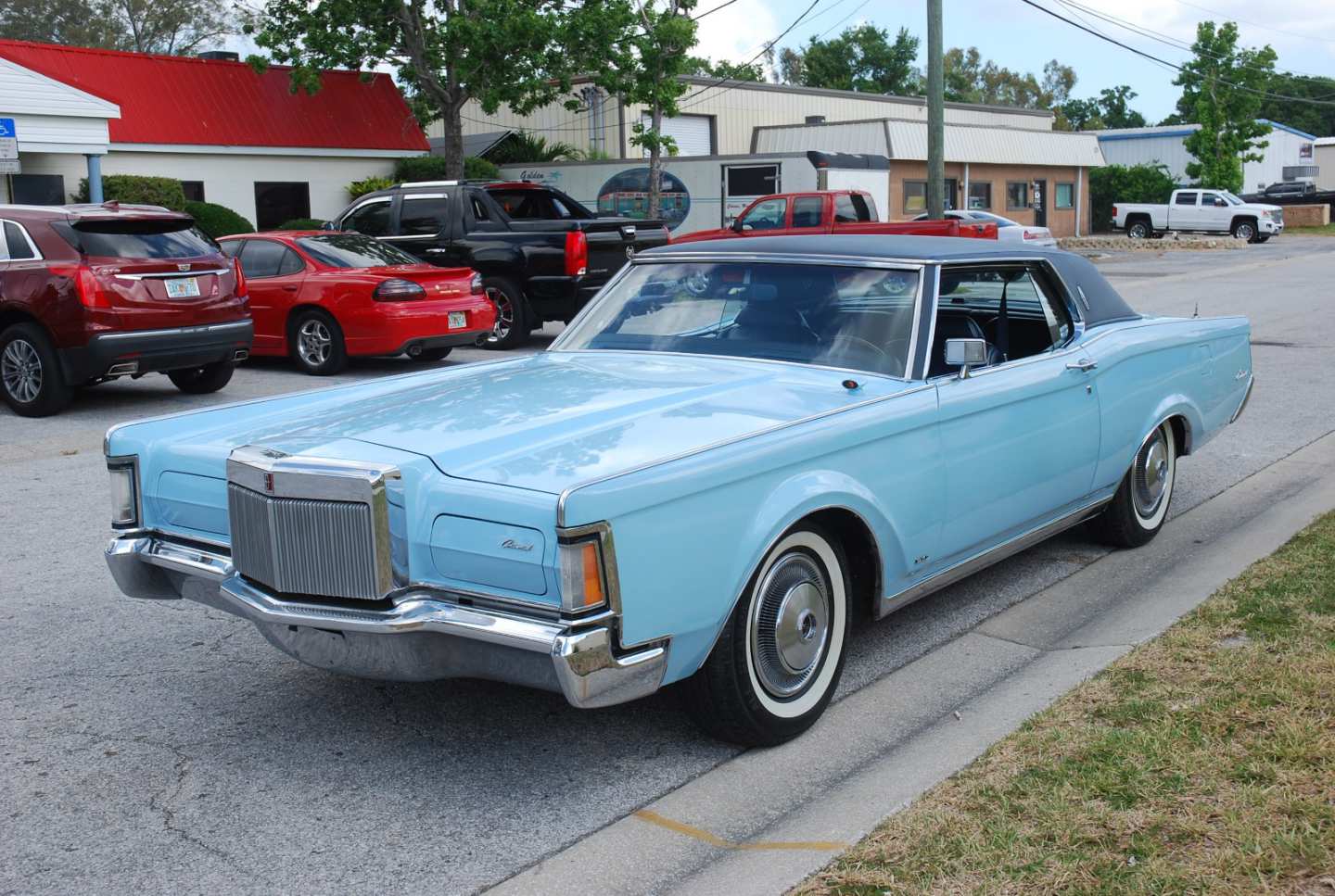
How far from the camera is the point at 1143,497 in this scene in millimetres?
6316

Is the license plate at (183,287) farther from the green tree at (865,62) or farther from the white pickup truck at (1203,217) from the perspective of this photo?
the green tree at (865,62)

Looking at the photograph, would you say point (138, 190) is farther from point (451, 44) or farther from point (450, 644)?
point (450, 644)

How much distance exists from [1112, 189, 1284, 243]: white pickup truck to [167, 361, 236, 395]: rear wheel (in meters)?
40.2

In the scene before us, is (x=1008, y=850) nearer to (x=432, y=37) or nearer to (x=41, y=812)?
(x=41, y=812)

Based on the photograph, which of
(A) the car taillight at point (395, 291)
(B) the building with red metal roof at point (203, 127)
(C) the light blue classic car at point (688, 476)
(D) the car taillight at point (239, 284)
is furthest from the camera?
(B) the building with red metal roof at point (203, 127)

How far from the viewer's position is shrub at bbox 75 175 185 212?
2638 cm

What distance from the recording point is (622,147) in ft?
130

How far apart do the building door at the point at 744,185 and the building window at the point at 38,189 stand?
14.6 metres

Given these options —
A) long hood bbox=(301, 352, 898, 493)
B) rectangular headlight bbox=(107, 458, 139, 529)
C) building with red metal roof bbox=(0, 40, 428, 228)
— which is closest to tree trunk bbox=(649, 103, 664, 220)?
building with red metal roof bbox=(0, 40, 428, 228)

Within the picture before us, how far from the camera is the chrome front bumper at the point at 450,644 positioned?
3.38 meters

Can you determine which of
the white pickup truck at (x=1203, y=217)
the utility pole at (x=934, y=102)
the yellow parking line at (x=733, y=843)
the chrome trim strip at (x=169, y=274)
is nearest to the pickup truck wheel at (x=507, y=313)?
the chrome trim strip at (x=169, y=274)

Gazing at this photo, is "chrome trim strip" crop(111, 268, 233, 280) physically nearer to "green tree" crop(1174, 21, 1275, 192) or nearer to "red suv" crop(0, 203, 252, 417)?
"red suv" crop(0, 203, 252, 417)

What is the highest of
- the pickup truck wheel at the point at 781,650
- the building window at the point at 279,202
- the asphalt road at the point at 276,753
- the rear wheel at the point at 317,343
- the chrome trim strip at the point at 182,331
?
the building window at the point at 279,202

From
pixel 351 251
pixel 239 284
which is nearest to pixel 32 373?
pixel 239 284
